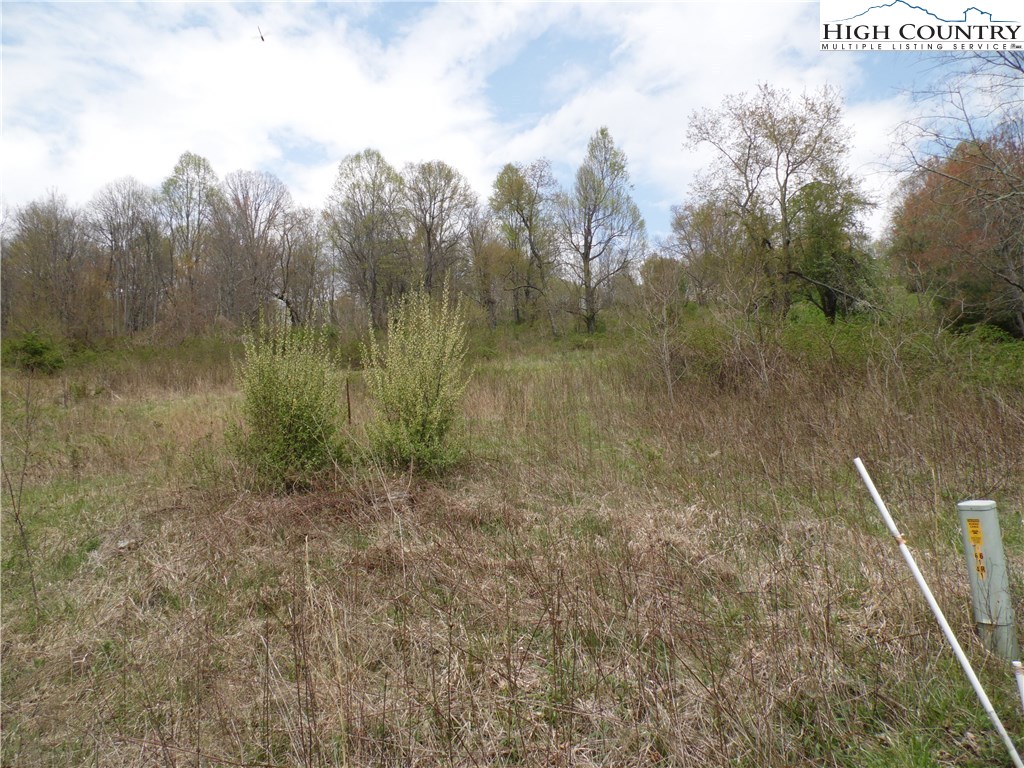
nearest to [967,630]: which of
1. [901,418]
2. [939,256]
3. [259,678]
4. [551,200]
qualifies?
[259,678]

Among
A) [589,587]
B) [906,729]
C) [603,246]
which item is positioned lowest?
[906,729]

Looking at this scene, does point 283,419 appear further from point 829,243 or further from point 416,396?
point 829,243

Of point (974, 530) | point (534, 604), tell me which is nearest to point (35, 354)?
point (534, 604)

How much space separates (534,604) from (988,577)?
86.3 inches

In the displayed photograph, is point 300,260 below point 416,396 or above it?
above

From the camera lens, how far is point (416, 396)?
647cm

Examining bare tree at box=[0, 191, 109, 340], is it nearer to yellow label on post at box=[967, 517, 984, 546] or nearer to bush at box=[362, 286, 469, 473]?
bush at box=[362, 286, 469, 473]

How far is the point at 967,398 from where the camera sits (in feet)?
23.6

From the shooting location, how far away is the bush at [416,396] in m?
6.43

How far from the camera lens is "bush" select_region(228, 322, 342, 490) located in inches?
239

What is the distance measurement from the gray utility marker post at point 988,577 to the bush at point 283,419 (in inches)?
218

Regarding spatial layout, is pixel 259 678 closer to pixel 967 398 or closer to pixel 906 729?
pixel 906 729

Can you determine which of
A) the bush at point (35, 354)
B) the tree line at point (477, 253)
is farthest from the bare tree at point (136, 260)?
the bush at point (35, 354)

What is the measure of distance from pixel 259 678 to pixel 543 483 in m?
3.63
